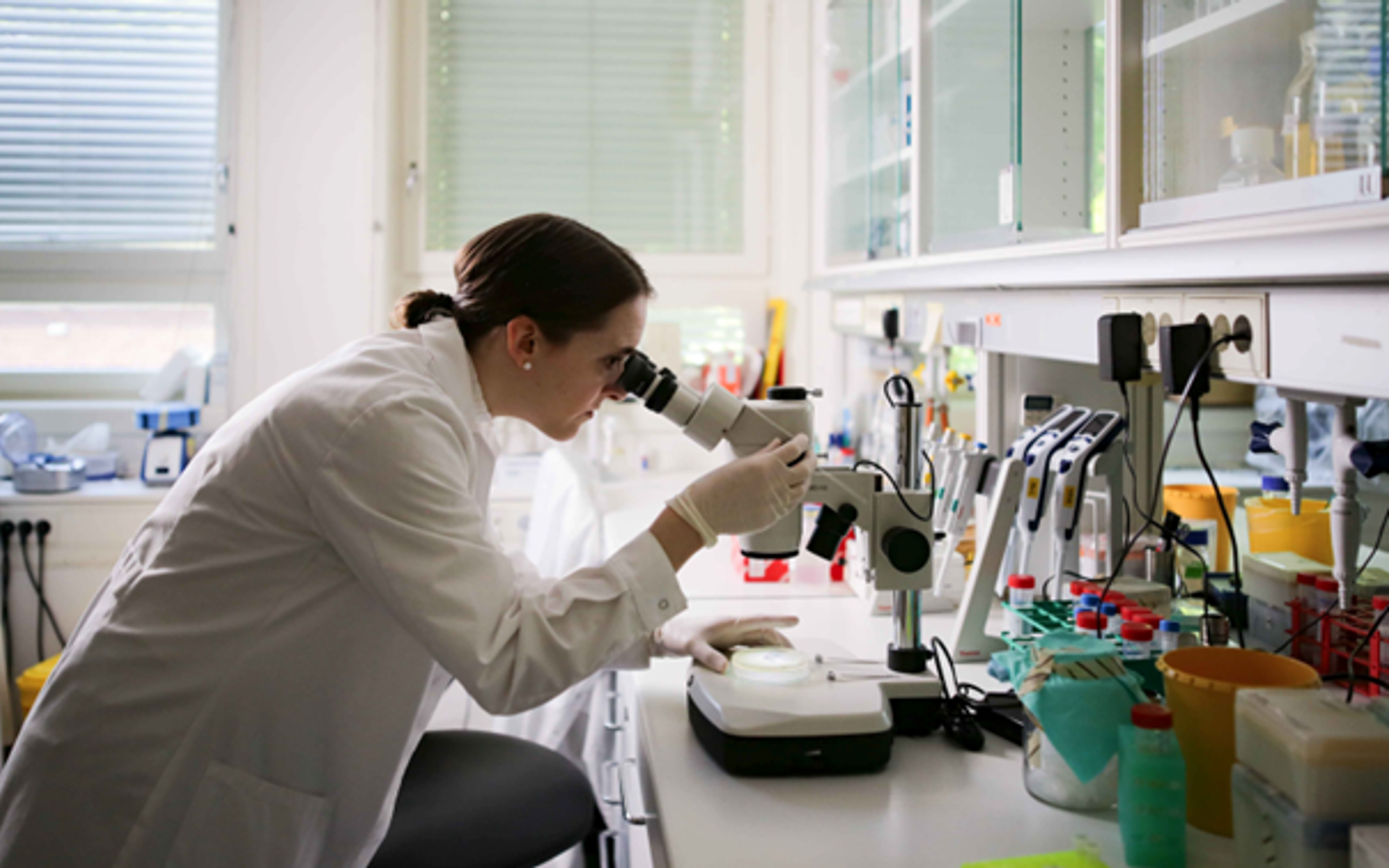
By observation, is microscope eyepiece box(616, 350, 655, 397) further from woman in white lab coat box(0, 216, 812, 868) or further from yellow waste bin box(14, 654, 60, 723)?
yellow waste bin box(14, 654, 60, 723)

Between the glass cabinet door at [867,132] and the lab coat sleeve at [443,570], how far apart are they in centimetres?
136

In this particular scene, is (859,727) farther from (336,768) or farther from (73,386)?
(73,386)

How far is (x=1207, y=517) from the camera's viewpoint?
190cm

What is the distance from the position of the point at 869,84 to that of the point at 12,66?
267 cm

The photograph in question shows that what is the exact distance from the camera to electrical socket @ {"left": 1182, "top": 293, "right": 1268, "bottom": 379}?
1122mm

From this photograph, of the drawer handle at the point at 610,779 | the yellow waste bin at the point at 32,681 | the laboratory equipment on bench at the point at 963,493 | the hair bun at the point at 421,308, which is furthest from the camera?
the yellow waste bin at the point at 32,681

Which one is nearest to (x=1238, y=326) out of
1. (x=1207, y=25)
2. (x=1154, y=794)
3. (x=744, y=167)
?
(x=1207, y=25)

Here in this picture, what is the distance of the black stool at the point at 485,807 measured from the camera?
4.61ft

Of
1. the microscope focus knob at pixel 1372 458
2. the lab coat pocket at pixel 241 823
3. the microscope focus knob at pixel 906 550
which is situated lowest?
the lab coat pocket at pixel 241 823

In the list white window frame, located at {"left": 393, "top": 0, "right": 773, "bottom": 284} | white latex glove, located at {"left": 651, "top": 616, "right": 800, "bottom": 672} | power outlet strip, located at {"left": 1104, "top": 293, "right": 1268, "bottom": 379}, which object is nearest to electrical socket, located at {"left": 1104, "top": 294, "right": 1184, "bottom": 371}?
power outlet strip, located at {"left": 1104, "top": 293, "right": 1268, "bottom": 379}

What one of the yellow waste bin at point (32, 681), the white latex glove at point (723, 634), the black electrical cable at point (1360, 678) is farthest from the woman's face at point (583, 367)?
the yellow waste bin at point (32, 681)

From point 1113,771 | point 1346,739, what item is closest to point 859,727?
point 1113,771

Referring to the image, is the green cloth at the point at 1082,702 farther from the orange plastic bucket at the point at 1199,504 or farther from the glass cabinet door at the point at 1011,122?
the orange plastic bucket at the point at 1199,504

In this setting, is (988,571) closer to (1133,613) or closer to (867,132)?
(1133,613)
